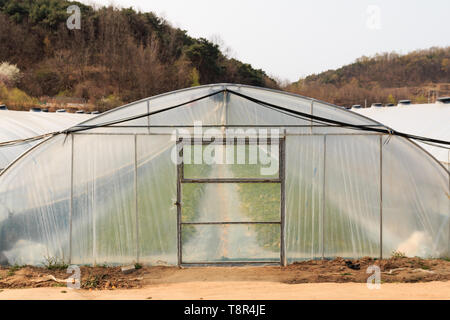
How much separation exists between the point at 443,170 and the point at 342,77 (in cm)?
7435

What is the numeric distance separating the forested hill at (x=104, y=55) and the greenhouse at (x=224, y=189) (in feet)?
106

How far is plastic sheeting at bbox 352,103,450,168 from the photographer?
42.2 ft

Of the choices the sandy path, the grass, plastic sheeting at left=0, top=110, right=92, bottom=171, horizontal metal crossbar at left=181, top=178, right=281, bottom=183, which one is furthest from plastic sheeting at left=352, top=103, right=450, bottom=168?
plastic sheeting at left=0, top=110, right=92, bottom=171

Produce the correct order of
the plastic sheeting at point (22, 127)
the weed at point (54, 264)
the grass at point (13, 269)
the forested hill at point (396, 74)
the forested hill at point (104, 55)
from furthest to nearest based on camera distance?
the forested hill at point (396, 74) → the forested hill at point (104, 55) → the plastic sheeting at point (22, 127) → the weed at point (54, 264) → the grass at point (13, 269)

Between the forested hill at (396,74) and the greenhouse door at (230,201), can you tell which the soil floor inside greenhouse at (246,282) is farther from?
the forested hill at (396,74)

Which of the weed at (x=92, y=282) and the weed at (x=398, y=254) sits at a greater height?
the weed at (x=398, y=254)

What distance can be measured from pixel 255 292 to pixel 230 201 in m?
2.19

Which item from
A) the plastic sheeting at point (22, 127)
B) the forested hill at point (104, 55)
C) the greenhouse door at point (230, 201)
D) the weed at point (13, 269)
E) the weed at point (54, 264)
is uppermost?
the forested hill at point (104, 55)

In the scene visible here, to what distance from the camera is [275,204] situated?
348 inches

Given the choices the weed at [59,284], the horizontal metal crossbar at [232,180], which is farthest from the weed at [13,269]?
the horizontal metal crossbar at [232,180]

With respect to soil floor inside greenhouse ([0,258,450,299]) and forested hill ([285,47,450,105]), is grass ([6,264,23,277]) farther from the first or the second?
forested hill ([285,47,450,105])

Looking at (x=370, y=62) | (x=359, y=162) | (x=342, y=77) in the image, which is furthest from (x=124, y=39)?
(x=359, y=162)

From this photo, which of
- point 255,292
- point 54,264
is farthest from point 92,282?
point 255,292

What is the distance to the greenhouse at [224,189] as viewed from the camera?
8.63 m
